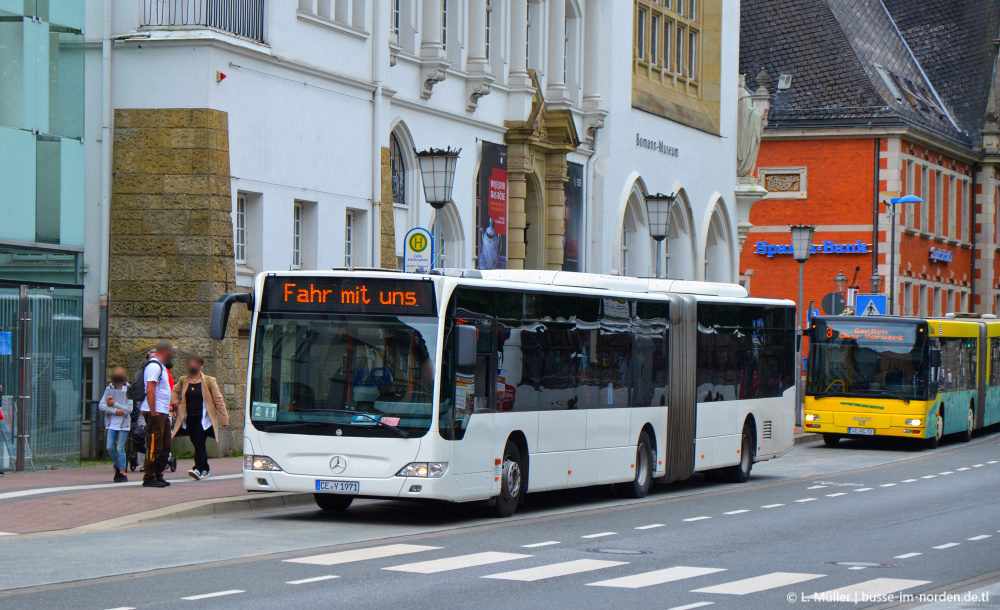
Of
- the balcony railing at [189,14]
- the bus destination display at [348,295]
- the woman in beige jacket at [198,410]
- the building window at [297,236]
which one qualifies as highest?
the balcony railing at [189,14]

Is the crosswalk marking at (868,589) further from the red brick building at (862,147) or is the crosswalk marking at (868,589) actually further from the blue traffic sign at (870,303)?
the red brick building at (862,147)

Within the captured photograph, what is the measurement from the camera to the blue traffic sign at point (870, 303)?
45.0 m

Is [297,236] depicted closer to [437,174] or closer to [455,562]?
[437,174]

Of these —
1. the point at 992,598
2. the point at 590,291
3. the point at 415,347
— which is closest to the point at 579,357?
the point at 590,291

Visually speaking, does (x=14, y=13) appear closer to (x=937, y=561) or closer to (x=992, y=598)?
(x=937, y=561)

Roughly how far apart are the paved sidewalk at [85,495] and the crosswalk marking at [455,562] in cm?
405

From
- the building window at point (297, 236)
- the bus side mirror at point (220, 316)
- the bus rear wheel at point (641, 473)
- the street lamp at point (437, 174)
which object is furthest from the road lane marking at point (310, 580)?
the building window at point (297, 236)

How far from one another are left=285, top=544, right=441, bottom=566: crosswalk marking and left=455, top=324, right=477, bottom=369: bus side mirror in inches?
92.5

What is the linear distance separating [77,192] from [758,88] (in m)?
41.2

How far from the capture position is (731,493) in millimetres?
22969

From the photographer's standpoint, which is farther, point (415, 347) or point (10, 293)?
point (10, 293)

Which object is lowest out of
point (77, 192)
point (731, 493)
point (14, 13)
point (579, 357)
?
point (731, 493)

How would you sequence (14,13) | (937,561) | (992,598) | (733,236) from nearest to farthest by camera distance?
(992,598)
(937,561)
(14,13)
(733,236)

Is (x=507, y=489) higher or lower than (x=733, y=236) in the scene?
lower
